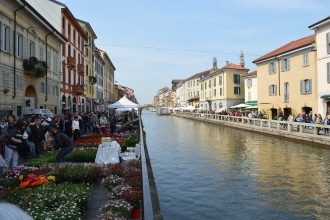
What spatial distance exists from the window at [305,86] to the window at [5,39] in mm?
25922

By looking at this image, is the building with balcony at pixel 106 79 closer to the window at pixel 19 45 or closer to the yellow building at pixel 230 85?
the yellow building at pixel 230 85

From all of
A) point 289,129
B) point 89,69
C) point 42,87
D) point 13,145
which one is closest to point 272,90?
point 289,129

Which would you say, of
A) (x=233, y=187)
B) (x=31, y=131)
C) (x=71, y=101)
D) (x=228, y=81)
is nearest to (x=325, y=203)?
(x=233, y=187)

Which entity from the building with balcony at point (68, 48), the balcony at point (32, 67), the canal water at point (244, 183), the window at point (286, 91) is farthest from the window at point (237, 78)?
the balcony at point (32, 67)

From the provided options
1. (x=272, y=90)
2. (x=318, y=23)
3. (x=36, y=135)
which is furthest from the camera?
(x=272, y=90)

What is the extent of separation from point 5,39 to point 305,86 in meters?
26.4

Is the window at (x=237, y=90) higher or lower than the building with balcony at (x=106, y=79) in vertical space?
lower

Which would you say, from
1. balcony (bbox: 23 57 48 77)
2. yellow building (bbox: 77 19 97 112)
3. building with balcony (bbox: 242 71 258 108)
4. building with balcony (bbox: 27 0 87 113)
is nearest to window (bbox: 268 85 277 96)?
building with balcony (bbox: 242 71 258 108)

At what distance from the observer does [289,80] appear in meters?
34.6

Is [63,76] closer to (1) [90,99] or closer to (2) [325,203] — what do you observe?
(1) [90,99]

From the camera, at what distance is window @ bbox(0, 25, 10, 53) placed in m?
18.6

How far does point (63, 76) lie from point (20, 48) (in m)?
13.2

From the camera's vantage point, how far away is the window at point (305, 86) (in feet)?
101

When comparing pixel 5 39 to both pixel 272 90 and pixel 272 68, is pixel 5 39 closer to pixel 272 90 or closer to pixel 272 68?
pixel 272 90
